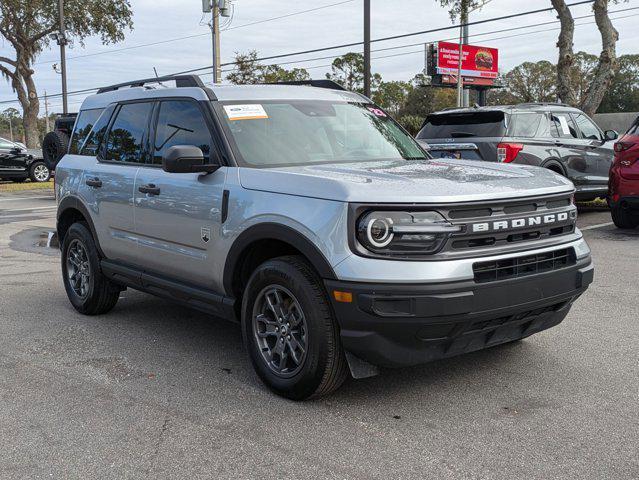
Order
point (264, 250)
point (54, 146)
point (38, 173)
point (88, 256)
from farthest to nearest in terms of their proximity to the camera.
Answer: point (38, 173) → point (54, 146) → point (88, 256) → point (264, 250)

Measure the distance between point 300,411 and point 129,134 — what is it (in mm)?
2862

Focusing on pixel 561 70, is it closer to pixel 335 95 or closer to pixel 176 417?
pixel 335 95

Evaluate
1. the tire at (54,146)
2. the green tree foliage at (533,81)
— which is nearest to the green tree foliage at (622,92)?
the green tree foliage at (533,81)

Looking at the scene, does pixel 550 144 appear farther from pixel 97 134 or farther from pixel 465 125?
pixel 97 134

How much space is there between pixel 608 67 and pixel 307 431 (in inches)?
656

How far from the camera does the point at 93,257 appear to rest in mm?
5863

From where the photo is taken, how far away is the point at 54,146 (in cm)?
821

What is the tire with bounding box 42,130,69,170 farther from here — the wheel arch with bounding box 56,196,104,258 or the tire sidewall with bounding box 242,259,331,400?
the tire sidewall with bounding box 242,259,331,400

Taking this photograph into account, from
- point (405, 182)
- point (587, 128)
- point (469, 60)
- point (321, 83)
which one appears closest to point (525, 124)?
point (587, 128)

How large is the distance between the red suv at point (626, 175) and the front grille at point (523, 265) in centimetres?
595

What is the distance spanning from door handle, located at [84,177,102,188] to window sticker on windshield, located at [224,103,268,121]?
5.28 feet

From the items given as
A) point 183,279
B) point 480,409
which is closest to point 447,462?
point 480,409

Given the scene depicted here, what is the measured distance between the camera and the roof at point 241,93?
187 inches

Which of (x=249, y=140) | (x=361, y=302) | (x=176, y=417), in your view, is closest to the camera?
(x=361, y=302)
